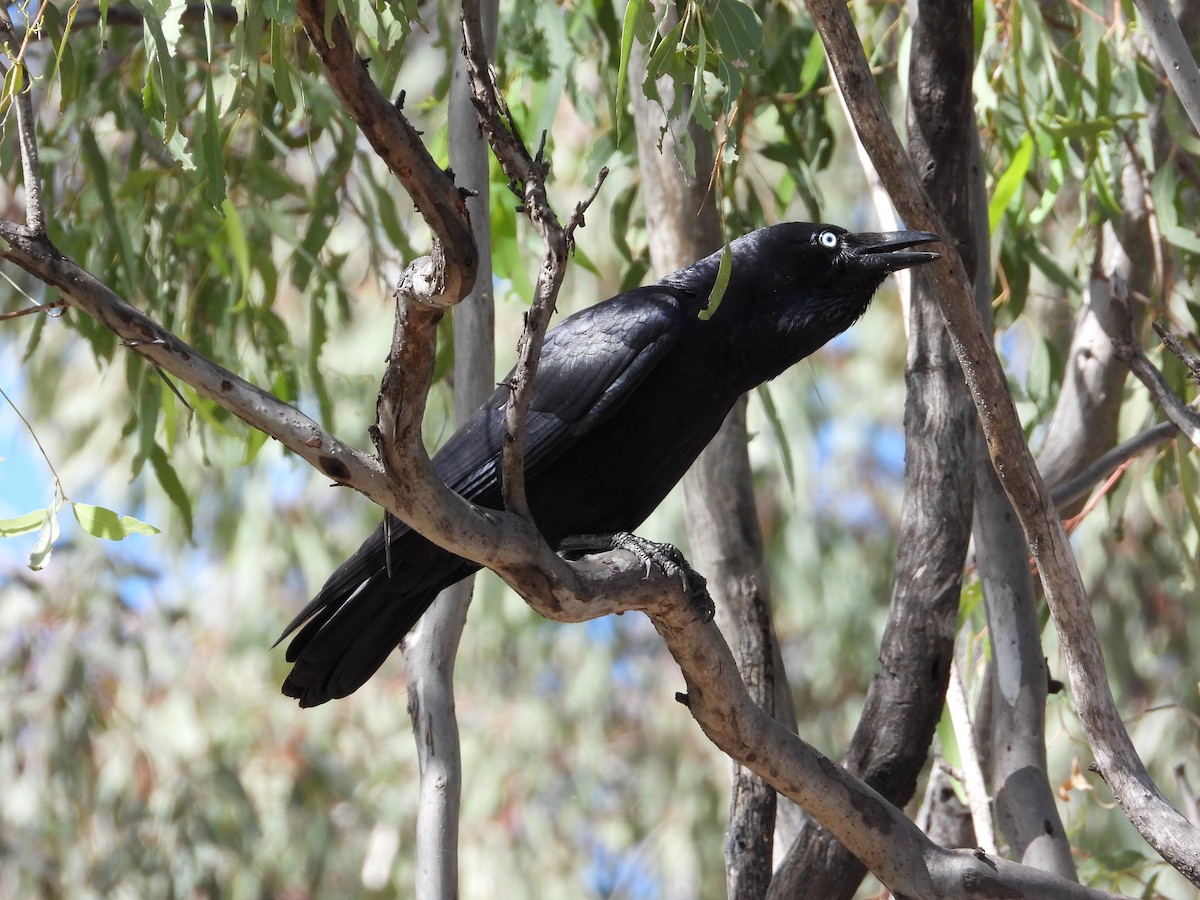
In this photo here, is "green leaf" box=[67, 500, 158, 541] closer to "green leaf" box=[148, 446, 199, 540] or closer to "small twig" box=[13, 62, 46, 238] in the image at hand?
"small twig" box=[13, 62, 46, 238]

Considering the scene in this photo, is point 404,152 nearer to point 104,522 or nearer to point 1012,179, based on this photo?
point 104,522

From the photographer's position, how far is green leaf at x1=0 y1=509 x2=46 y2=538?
6.23ft

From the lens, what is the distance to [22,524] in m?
1.91

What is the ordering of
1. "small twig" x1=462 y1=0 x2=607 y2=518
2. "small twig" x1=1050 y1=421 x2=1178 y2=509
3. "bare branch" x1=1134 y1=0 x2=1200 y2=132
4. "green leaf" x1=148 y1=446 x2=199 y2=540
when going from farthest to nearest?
1. "green leaf" x1=148 y1=446 x2=199 y2=540
2. "small twig" x1=1050 y1=421 x2=1178 y2=509
3. "bare branch" x1=1134 y1=0 x2=1200 y2=132
4. "small twig" x1=462 y1=0 x2=607 y2=518

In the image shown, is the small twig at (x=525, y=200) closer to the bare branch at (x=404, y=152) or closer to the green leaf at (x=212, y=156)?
the bare branch at (x=404, y=152)

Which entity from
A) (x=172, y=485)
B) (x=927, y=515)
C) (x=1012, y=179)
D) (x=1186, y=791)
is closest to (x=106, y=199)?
(x=172, y=485)

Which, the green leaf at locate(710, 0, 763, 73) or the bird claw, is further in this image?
the bird claw

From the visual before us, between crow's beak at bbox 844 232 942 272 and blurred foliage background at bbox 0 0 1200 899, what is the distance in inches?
14.6

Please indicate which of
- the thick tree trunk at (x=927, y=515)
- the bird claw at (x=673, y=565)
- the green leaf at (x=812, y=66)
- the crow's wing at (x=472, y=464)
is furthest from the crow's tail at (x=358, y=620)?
the green leaf at (x=812, y=66)

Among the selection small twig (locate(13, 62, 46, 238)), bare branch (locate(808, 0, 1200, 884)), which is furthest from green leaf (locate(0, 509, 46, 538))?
bare branch (locate(808, 0, 1200, 884))

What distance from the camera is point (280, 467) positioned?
7016mm

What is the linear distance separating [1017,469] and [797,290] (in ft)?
2.46

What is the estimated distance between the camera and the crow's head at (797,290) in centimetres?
→ 262

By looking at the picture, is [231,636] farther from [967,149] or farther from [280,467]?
[967,149]
